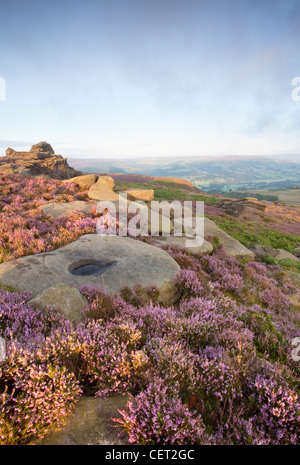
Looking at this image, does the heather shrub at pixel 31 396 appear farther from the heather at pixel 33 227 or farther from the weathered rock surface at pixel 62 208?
the weathered rock surface at pixel 62 208

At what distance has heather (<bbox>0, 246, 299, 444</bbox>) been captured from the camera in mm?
2418

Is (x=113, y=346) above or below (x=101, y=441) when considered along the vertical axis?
above

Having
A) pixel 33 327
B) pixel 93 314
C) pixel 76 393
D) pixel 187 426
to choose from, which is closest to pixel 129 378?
pixel 76 393

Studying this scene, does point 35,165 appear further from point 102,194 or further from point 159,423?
point 159,423

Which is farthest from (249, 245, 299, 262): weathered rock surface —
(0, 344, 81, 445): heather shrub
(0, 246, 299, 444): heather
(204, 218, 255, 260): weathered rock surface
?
(0, 344, 81, 445): heather shrub

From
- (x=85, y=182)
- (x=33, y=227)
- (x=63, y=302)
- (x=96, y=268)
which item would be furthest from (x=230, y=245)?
(x=85, y=182)

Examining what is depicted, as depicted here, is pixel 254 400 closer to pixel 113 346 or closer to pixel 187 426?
pixel 187 426

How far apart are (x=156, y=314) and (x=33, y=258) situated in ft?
14.8

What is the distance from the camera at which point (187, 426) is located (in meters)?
2.41

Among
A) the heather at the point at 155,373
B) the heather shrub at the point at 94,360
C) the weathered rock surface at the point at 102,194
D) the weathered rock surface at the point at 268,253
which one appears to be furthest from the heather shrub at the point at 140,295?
the weathered rock surface at the point at 268,253

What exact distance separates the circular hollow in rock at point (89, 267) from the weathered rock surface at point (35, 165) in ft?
72.0

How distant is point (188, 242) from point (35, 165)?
83.6 feet

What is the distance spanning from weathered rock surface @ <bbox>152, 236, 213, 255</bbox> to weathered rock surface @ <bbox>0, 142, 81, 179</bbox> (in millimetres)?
20678

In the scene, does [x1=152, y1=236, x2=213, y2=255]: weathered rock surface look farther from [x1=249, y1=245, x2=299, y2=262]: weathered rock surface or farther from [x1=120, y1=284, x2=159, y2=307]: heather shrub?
[x1=249, y1=245, x2=299, y2=262]: weathered rock surface
